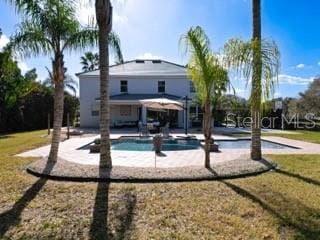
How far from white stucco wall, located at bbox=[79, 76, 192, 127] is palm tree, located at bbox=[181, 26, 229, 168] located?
2760cm

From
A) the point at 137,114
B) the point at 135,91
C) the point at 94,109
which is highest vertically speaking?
the point at 135,91

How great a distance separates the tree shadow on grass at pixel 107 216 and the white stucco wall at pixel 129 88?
31.1m

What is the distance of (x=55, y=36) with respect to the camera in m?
12.4

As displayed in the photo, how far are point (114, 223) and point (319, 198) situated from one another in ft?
17.2

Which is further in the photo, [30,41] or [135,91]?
[135,91]

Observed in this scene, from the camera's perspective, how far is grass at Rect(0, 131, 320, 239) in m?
6.21

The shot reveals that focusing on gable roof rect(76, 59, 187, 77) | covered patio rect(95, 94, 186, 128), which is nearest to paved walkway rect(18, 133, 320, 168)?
covered patio rect(95, 94, 186, 128)

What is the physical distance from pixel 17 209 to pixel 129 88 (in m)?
33.2

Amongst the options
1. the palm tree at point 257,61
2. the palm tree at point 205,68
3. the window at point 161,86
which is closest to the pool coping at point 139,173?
the palm tree at point 205,68

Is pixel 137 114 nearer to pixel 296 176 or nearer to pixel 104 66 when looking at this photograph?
pixel 104 66

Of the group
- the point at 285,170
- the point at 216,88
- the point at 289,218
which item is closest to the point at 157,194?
the point at 289,218

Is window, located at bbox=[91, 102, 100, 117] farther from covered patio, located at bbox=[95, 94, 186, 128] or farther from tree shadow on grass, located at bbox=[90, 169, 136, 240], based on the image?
tree shadow on grass, located at bbox=[90, 169, 136, 240]

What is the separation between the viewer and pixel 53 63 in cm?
1246

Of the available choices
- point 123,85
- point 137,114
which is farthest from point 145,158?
point 123,85
